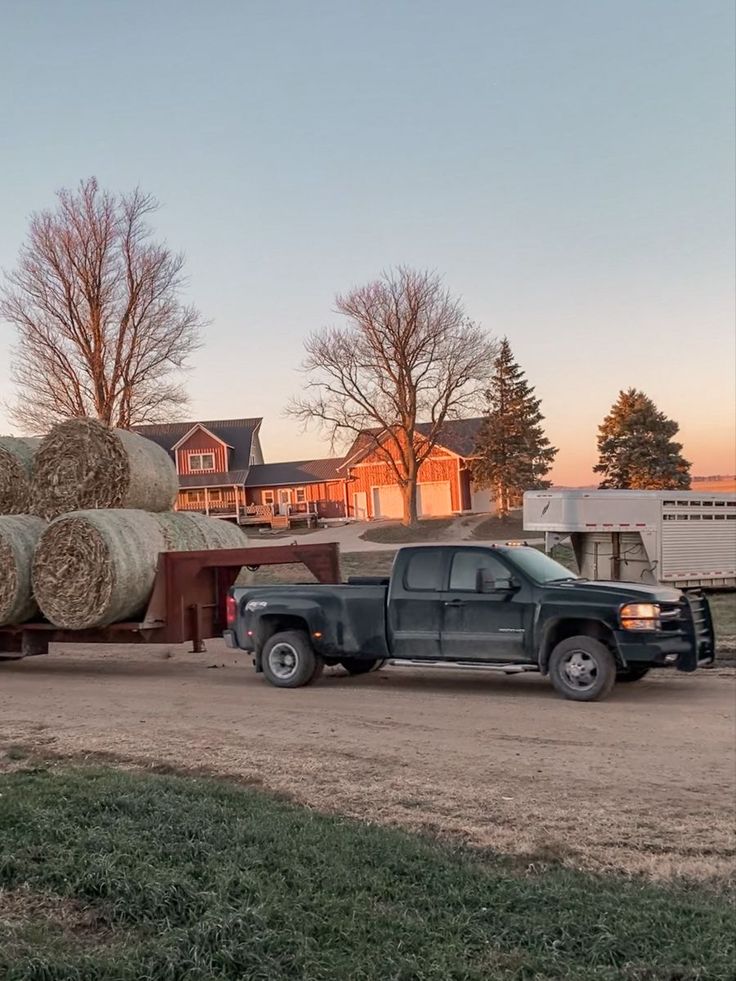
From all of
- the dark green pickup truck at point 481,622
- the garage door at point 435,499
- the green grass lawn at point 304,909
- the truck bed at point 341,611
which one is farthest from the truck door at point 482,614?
the garage door at point 435,499

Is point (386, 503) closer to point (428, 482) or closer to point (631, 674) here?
point (428, 482)

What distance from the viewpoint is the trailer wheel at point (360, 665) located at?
39.6ft

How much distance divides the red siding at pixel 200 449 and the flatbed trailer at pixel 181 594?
45709 millimetres

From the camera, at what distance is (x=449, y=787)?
6707 mm

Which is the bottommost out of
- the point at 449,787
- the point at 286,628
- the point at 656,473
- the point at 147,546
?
the point at 449,787

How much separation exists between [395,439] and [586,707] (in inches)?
1634

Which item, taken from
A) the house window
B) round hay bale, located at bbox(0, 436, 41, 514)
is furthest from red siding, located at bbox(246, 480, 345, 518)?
round hay bale, located at bbox(0, 436, 41, 514)

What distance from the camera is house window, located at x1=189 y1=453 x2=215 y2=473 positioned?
58094 millimetres

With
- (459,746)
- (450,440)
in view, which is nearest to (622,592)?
(459,746)

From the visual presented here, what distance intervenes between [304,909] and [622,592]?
22.2 ft

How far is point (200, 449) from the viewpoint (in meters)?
58.4

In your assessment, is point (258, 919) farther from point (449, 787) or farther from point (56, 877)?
point (449, 787)

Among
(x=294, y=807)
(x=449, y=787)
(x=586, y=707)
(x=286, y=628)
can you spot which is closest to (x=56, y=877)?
(x=294, y=807)

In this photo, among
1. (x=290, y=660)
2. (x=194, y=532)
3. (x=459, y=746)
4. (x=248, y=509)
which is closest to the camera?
(x=459, y=746)
